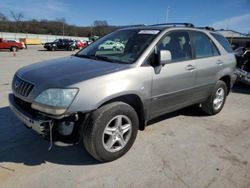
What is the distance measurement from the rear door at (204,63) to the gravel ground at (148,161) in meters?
0.72

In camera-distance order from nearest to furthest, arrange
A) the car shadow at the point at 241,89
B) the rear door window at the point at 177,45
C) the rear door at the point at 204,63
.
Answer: the rear door window at the point at 177,45
the rear door at the point at 204,63
the car shadow at the point at 241,89

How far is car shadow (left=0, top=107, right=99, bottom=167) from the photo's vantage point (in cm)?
351

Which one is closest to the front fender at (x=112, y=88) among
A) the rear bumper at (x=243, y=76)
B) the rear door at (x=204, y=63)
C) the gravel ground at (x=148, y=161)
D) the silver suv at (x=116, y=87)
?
the silver suv at (x=116, y=87)

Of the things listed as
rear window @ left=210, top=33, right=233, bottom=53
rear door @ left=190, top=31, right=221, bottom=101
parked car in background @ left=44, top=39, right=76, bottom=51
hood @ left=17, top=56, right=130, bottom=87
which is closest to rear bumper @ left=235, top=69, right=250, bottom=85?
rear window @ left=210, top=33, right=233, bottom=53

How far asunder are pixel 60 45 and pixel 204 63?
3146 cm

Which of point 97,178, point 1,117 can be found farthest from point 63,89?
point 1,117

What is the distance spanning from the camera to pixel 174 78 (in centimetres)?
411

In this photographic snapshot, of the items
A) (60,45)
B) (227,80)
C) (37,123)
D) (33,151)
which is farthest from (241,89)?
(60,45)

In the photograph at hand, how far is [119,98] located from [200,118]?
259 cm

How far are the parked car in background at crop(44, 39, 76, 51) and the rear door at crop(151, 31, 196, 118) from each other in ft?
102

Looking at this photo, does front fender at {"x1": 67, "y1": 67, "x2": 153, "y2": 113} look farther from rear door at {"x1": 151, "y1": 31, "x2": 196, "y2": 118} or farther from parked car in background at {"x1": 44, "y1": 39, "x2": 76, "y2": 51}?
parked car in background at {"x1": 44, "y1": 39, "x2": 76, "y2": 51}

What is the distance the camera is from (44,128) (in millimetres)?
3004

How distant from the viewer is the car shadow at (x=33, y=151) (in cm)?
351

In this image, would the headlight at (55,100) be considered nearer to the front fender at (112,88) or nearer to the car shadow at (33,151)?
the front fender at (112,88)
